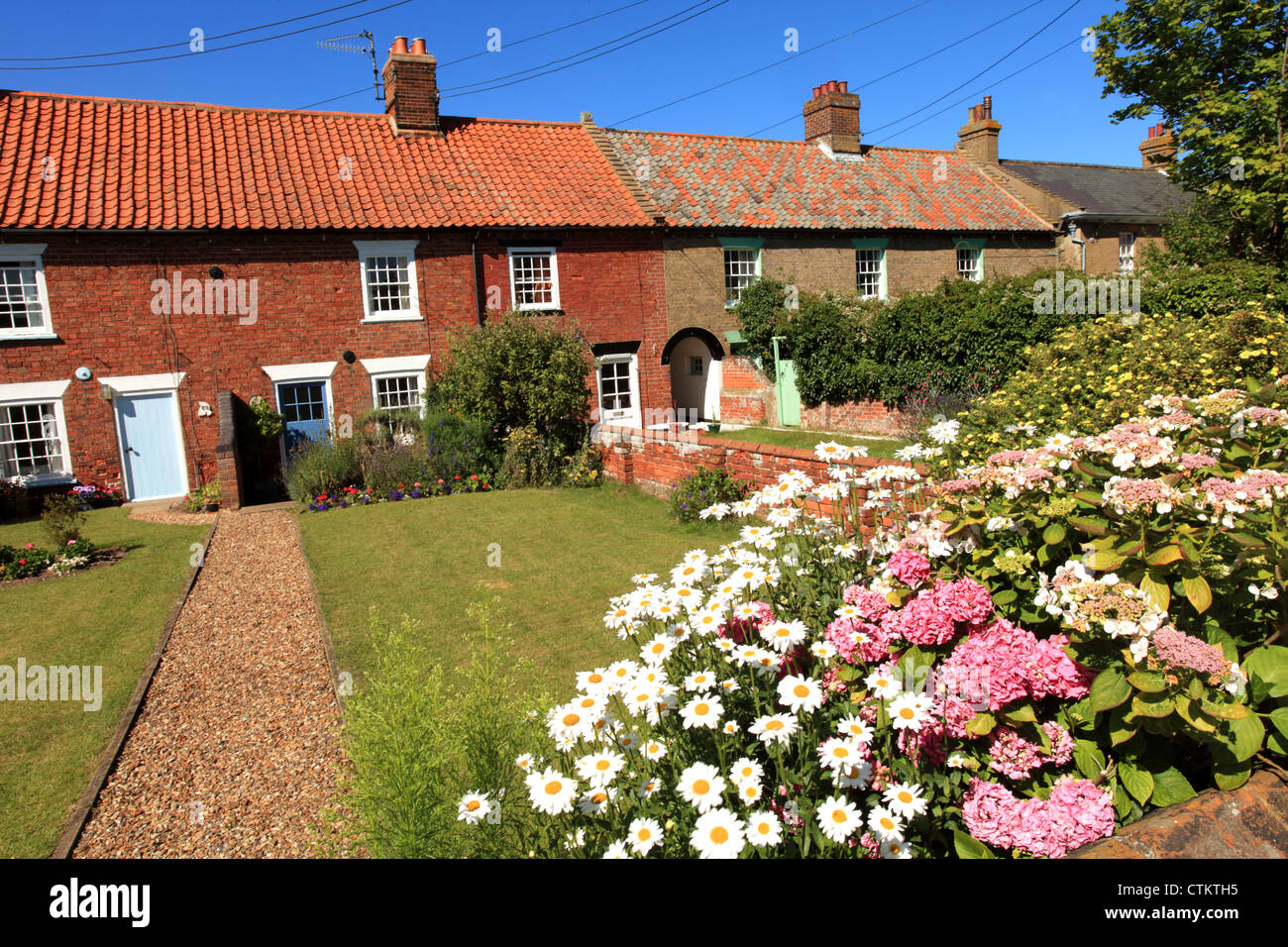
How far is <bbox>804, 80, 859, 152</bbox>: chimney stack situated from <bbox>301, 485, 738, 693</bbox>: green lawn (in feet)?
62.8

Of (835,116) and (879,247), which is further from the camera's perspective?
(835,116)

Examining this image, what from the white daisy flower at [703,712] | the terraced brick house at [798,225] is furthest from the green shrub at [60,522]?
the terraced brick house at [798,225]

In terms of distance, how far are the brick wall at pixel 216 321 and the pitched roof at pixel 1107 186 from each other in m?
20.7

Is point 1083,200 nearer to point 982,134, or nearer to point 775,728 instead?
point 982,134

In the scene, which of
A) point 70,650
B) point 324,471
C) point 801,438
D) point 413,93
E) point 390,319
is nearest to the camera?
point 70,650

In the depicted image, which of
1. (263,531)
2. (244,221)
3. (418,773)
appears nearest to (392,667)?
(418,773)

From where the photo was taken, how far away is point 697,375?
24344 millimetres

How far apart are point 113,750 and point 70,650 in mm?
2629

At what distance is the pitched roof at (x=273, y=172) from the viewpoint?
1627cm

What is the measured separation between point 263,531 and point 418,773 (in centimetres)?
1108

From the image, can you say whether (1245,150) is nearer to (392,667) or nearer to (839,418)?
(839,418)

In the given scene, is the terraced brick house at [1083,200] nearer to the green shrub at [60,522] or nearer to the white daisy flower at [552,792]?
the green shrub at [60,522]

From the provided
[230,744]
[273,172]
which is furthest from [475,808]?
[273,172]

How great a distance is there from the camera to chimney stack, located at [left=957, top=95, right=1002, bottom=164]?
2988 centimetres
